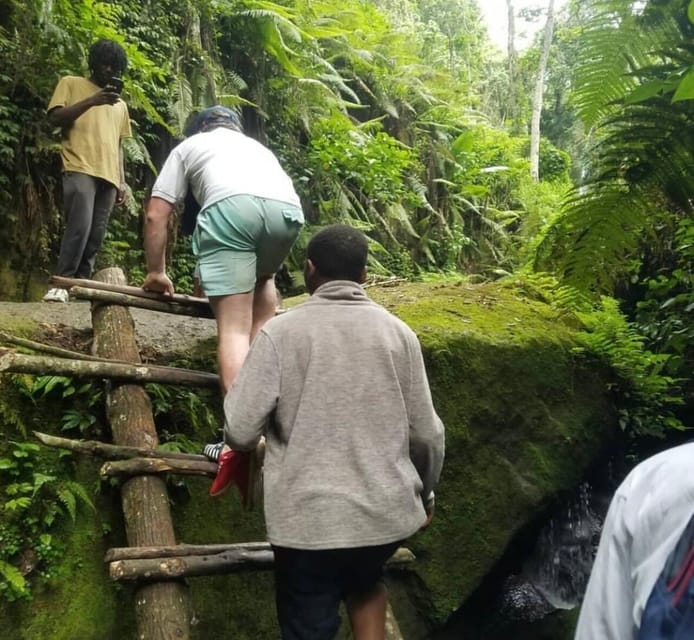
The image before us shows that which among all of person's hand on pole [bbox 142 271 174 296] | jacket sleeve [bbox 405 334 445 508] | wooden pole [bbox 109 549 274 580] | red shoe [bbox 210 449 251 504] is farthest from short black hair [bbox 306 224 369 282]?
person's hand on pole [bbox 142 271 174 296]

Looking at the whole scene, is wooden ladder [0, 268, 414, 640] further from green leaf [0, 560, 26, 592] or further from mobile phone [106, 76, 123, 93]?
mobile phone [106, 76, 123, 93]

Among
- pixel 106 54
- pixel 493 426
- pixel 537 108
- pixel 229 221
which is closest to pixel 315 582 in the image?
pixel 229 221

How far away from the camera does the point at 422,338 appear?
13.1ft

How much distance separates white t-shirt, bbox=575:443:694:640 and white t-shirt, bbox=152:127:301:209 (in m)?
2.36

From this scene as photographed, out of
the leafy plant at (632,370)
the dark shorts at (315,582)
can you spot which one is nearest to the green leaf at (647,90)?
the dark shorts at (315,582)

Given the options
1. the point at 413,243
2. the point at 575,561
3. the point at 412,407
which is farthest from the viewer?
the point at 413,243

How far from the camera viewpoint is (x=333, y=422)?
79.8 inches

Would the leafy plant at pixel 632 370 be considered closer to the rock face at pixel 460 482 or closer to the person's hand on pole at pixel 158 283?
the rock face at pixel 460 482

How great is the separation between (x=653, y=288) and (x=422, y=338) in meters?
1.96

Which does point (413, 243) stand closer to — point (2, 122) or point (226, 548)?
point (2, 122)

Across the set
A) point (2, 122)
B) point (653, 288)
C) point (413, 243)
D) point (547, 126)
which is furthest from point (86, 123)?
Result: point (547, 126)

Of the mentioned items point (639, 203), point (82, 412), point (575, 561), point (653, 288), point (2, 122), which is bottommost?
point (575, 561)

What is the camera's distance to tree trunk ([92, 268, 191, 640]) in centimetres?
228

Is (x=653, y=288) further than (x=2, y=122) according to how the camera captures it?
No
